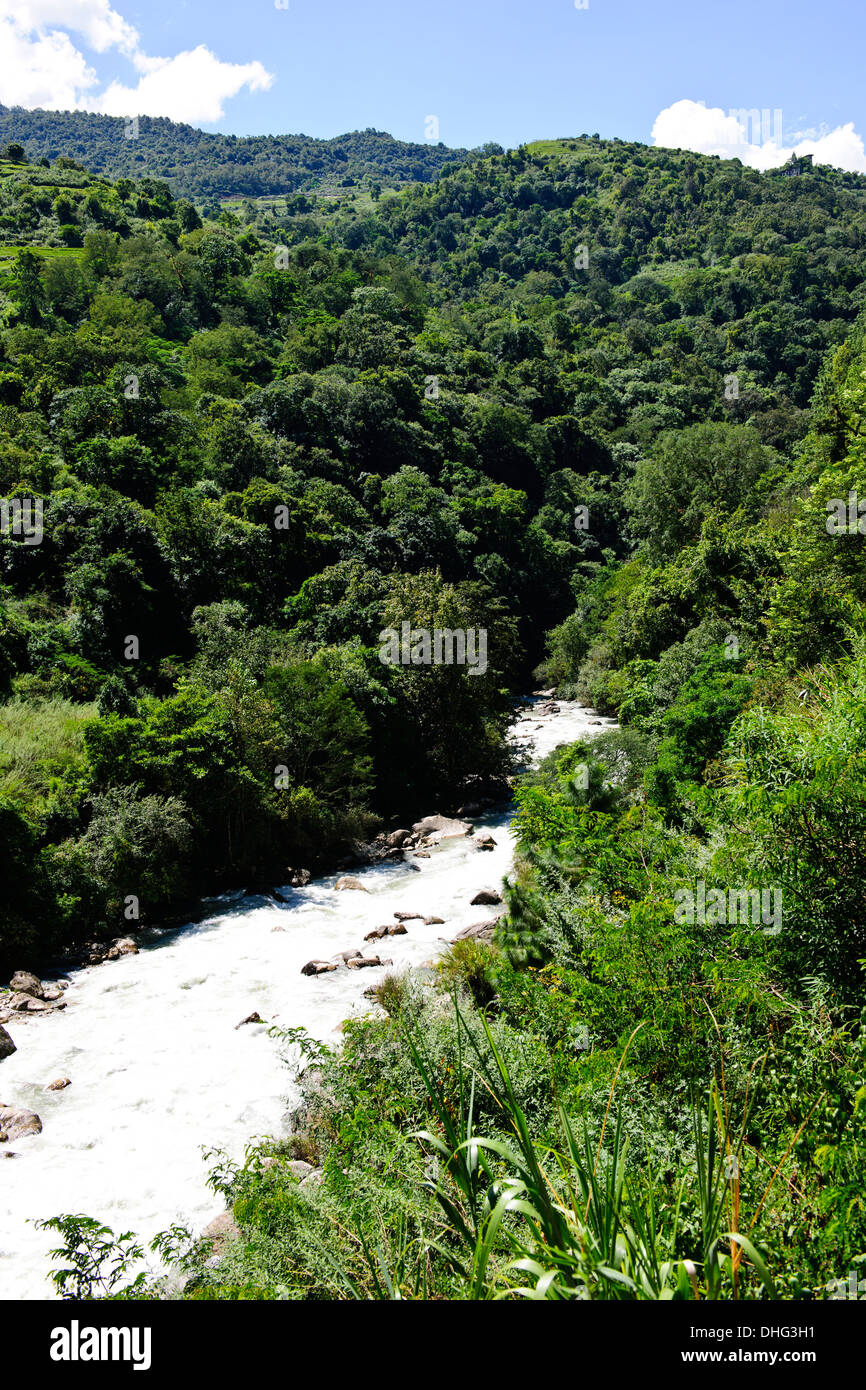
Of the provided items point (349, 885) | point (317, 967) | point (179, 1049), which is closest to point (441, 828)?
point (349, 885)

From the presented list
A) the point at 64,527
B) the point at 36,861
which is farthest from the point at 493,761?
the point at 64,527

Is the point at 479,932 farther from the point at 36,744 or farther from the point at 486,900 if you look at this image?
the point at 36,744

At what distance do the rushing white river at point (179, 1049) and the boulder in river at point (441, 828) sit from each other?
3.43 meters

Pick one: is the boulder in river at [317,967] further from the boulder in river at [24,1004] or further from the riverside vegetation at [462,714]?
the boulder in river at [24,1004]

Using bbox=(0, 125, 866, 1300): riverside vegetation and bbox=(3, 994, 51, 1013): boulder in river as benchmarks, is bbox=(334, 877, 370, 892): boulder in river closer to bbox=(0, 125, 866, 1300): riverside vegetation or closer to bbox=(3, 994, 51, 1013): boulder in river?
bbox=(0, 125, 866, 1300): riverside vegetation

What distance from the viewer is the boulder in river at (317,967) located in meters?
18.3

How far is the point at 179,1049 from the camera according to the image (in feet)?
50.1

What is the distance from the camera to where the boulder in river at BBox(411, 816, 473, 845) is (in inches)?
1105

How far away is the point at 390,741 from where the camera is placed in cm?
3111

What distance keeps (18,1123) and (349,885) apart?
12.1 meters

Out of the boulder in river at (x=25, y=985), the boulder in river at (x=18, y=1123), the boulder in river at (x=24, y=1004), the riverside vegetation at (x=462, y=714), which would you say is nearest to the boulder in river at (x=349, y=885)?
the riverside vegetation at (x=462, y=714)

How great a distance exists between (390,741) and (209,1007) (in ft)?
50.3

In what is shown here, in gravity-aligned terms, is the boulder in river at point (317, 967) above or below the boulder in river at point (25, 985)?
above
